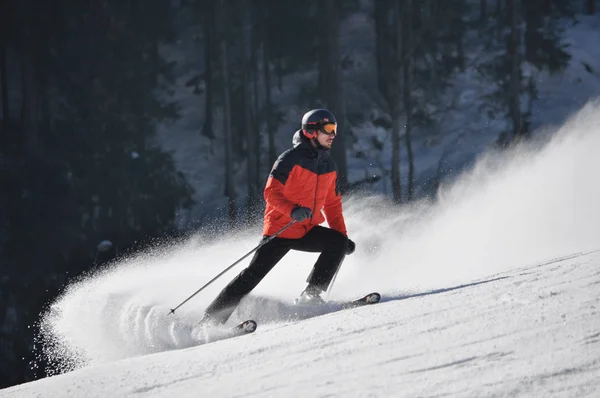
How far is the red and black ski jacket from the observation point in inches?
229

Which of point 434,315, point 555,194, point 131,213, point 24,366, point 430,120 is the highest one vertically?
point 434,315

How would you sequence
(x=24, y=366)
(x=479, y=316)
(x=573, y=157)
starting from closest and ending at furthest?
1. (x=479, y=316)
2. (x=573, y=157)
3. (x=24, y=366)

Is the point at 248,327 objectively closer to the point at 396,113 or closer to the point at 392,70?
the point at 396,113

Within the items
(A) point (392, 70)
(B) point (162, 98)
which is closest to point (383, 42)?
(A) point (392, 70)

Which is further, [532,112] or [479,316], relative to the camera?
[532,112]

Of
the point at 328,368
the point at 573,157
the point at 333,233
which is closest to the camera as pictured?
the point at 328,368

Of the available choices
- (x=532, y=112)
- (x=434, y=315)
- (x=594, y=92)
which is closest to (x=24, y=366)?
(x=434, y=315)

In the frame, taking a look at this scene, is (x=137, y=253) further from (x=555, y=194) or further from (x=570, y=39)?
(x=570, y=39)

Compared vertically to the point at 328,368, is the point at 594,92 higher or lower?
lower

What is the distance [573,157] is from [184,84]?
2139cm

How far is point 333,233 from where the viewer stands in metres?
6.15

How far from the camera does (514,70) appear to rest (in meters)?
22.9

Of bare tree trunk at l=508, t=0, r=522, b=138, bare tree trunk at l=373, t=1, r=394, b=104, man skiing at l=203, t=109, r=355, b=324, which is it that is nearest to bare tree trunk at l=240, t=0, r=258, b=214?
bare tree trunk at l=373, t=1, r=394, b=104

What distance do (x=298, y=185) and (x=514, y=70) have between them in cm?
1881
